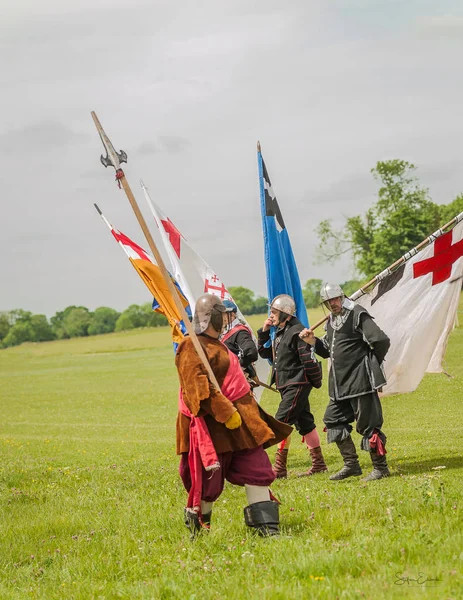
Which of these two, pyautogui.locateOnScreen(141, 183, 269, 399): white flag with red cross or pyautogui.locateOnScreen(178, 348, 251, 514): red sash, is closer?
pyautogui.locateOnScreen(178, 348, 251, 514): red sash

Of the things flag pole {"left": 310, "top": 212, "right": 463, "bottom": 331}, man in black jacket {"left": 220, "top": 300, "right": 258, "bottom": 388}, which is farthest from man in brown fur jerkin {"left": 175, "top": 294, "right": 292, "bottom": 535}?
flag pole {"left": 310, "top": 212, "right": 463, "bottom": 331}

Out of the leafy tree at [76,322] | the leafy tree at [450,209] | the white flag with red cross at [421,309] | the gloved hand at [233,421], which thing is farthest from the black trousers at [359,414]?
the leafy tree at [76,322]

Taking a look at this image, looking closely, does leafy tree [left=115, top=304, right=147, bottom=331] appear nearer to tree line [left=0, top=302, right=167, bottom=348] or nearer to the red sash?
tree line [left=0, top=302, right=167, bottom=348]

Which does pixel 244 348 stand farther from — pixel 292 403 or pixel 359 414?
pixel 359 414

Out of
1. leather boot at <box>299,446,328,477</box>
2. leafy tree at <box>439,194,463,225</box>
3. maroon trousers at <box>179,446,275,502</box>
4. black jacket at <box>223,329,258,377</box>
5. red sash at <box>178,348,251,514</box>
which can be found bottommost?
leather boot at <box>299,446,328,477</box>

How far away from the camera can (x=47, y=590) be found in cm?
584

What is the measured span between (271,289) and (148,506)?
4.59m

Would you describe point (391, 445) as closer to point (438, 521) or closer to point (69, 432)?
point (438, 521)

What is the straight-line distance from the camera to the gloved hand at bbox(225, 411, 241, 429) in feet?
21.1

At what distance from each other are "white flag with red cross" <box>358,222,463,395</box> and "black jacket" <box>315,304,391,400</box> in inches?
45.0

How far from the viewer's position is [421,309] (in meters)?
10.5

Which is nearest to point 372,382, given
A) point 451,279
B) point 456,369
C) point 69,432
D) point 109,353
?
point 451,279

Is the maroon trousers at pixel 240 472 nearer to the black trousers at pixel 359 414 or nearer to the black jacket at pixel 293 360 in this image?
the black trousers at pixel 359 414

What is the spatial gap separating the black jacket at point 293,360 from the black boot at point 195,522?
3514 millimetres
